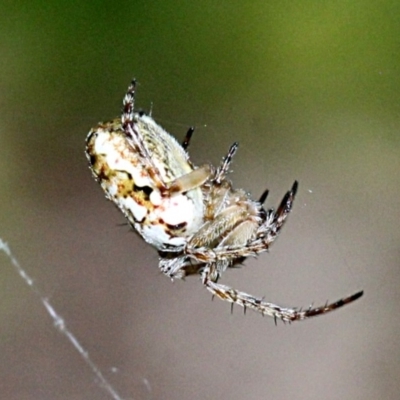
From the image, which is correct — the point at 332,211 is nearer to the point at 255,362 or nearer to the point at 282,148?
the point at 282,148

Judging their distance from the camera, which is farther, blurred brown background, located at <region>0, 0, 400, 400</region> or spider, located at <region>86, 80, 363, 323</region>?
blurred brown background, located at <region>0, 0, 400, 400</region>

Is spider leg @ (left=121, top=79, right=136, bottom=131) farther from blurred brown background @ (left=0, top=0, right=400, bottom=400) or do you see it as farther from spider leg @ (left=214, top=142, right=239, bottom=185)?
blurred brown background @ (left=0, top=0, right=400, bottom=400)

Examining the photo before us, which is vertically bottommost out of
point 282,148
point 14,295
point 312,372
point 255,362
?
point 312,372

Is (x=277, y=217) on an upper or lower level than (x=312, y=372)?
upper

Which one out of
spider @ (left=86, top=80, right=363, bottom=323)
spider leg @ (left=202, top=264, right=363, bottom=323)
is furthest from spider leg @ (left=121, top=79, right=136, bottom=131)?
spider leg @ (left=202, top=264, right=363, bottom=323)

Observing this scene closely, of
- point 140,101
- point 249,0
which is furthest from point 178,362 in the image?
point 249,0

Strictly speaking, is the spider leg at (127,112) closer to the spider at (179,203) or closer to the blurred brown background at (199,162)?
the spider at (179,203)

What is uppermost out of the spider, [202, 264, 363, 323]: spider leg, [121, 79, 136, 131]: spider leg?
[121, 79, 136, 131]: spider leg

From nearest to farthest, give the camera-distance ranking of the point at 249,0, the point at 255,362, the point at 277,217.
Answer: the point at 277,217 < the point at 249,0 < the point at 255,362
